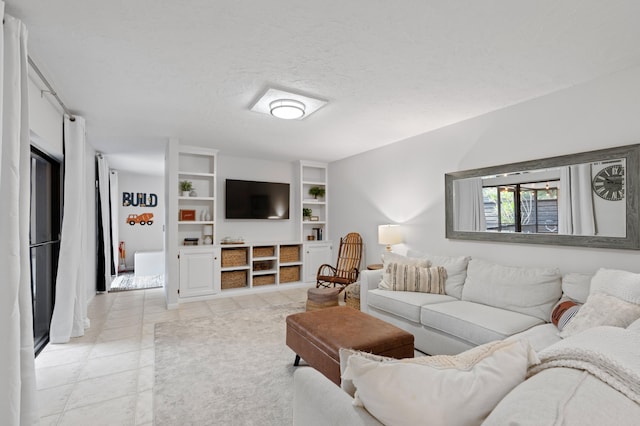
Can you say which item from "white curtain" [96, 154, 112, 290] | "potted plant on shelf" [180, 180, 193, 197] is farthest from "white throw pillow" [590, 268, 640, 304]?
"white curtain" [96, 154, 112, 290]

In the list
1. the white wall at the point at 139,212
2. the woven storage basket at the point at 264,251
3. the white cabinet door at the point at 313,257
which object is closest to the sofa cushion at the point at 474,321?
the white cabinet door at the point at 313,257

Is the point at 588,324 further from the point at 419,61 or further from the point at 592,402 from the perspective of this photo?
A: the point at 419,61

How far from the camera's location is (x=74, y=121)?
11.4ft

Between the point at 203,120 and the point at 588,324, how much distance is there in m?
4.02

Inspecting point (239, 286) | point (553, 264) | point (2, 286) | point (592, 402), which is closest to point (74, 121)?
point (2, 286)

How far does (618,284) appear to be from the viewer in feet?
7.05

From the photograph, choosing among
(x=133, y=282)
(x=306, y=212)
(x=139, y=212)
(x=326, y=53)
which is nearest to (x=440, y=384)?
(x=326, y=53)

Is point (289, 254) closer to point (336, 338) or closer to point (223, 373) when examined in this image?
point (223, 373)

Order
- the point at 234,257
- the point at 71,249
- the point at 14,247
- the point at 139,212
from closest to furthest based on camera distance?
1. the point at 14,247
2. the point at 71,249
3. the point at 234,257
4. the point at 139,212

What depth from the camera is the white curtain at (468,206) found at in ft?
11.7

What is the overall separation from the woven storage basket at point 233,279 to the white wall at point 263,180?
0.63 metres

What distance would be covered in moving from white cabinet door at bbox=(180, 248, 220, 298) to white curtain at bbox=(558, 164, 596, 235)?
462 cm

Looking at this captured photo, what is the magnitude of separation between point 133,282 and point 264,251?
3000 mm

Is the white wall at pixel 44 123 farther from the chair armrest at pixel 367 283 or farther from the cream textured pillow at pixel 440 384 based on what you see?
the chair armrest at pixel 367 283
